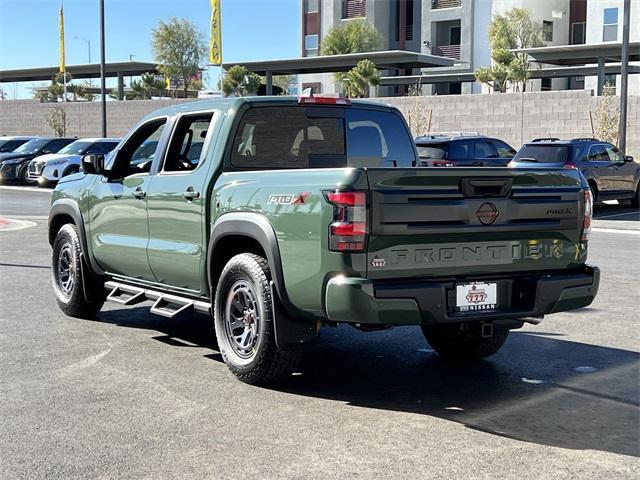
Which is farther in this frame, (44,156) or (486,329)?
(44,156)

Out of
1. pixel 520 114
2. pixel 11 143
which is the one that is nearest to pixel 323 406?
pixel 520 114

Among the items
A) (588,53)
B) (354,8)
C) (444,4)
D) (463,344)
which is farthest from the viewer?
(354,8)

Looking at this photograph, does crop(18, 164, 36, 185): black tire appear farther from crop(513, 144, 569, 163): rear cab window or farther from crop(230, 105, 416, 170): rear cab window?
crop(230, 105, 416, 170): rear cab window

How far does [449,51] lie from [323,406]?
54.7 m

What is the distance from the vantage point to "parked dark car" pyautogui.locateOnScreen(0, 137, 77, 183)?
32688mm

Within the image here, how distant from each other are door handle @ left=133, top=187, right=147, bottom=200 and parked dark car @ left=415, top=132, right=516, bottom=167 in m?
13.4

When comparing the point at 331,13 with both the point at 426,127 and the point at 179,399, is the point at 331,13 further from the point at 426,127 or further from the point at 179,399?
the point at 179,399

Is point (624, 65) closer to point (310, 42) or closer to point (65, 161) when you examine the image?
point (65, 161)

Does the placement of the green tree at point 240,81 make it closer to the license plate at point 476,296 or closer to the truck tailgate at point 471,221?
the truck tailgate at point 471,221

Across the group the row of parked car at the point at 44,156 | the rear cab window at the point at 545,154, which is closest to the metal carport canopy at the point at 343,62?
the row of parked car at the point at 44,156

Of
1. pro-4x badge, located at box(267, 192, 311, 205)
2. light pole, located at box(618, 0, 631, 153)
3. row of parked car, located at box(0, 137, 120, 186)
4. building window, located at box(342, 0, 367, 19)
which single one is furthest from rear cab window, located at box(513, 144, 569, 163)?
building window, located at box(342, 0, 367, 19)

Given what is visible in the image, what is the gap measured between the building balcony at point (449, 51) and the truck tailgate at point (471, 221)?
53.3 m

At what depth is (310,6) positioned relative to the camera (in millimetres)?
66875

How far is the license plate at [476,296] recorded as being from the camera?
583 cm
